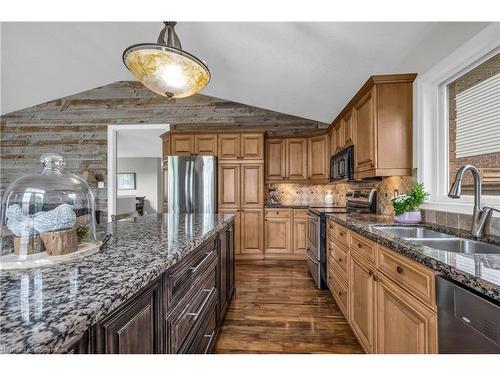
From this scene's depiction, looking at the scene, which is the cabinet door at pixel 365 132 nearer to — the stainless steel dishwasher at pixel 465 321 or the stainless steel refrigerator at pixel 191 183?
the stainless steel dishwasher at pixel 465 321

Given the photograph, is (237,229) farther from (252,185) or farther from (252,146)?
(252,146)

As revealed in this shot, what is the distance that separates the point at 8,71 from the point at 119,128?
180cm

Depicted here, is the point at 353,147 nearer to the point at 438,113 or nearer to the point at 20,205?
the point at 438,113

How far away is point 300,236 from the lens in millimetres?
4008

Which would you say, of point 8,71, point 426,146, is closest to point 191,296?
point 426,146

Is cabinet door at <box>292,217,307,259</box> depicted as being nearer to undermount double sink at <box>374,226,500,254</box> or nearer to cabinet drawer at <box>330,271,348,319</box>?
cabinet drawer at <box>330,271,348,319</box>

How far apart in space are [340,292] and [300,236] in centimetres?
178

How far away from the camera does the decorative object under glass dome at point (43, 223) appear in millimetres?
844

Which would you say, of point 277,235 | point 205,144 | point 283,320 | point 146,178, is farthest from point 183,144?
point 146,178

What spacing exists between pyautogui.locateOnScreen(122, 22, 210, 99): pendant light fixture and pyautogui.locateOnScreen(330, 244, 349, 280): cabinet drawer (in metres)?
1.78

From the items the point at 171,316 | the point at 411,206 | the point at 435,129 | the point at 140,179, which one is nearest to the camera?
the point at 171,316

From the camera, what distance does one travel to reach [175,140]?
4266mm

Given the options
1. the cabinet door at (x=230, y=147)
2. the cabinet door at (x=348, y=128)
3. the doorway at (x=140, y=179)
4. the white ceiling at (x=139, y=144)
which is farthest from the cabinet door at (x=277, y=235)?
the doorway at (x=140, y=179)

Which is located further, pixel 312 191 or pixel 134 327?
pixel 312 191
